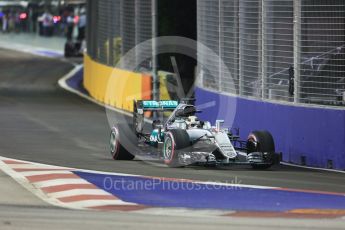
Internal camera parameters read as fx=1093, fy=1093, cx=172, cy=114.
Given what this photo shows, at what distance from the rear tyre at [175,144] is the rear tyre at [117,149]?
1233 millimetres

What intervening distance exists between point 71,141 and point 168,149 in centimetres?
504

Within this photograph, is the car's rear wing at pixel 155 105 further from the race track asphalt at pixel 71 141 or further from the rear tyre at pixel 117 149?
the race track asphalt at pixel 71 141

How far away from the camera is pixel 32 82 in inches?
1622

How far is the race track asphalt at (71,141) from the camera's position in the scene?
15.2 metres

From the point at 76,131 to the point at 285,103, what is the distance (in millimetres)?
6268

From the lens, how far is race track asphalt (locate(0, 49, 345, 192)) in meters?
15.2

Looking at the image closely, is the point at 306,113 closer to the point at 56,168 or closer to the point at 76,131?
the point at 56,168

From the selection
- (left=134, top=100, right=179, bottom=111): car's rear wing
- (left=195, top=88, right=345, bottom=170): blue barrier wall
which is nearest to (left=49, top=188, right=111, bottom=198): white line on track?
(left=134, top=100, right=179, bottom=111): car's rear wing

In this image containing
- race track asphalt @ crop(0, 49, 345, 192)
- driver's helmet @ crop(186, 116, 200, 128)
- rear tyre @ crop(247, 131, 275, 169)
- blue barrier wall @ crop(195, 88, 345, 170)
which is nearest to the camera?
race track asphalt @ crop(0, 49, 345, 192)

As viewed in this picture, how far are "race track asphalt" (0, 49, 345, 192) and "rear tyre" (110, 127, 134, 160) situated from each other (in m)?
0.19

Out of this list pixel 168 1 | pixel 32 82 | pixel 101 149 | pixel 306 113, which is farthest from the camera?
pixel 32 82

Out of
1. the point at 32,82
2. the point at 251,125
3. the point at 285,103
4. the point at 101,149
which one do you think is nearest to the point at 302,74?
the point at 285,103

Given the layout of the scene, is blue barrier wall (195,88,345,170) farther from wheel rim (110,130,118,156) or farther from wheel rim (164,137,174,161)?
wheel rim (110,130,118,156)

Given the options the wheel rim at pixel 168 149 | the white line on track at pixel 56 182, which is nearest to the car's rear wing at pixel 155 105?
the wheel rim at pixel 168 149
